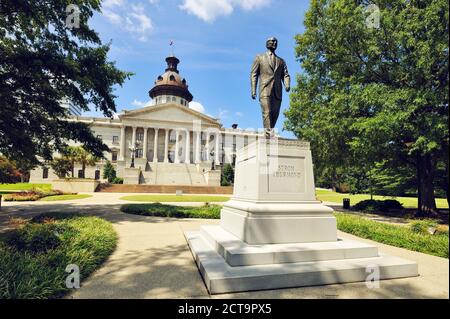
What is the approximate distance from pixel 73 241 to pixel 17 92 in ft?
36.3

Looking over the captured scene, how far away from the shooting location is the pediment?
67.5 meters

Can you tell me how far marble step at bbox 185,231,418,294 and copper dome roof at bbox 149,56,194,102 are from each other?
8002 cm

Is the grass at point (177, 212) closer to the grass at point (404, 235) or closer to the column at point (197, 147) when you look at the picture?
the grass at point (404, 235)

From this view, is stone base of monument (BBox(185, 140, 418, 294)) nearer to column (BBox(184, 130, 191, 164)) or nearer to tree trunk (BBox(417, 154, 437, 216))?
tree trunk (BBox(417, 154, 437, 216))

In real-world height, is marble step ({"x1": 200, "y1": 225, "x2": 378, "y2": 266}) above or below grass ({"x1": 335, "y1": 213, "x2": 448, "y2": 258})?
above

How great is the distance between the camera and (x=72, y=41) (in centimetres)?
1419

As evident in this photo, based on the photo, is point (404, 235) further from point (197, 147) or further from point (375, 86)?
point (197, 147)

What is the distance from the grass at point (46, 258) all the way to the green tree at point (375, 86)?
13.3m

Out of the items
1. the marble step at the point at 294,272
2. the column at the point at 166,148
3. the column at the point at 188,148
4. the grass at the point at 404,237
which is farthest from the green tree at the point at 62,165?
the marble step at the point at 294,272

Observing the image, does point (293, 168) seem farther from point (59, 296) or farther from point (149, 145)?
point (149, 145)

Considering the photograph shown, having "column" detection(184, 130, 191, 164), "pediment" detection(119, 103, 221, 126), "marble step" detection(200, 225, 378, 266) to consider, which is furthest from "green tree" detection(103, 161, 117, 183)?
"marble step" detection(200, 225, 378, 266)

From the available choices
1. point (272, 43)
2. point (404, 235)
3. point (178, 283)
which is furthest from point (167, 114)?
point (178, 283)

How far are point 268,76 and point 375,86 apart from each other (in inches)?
405
